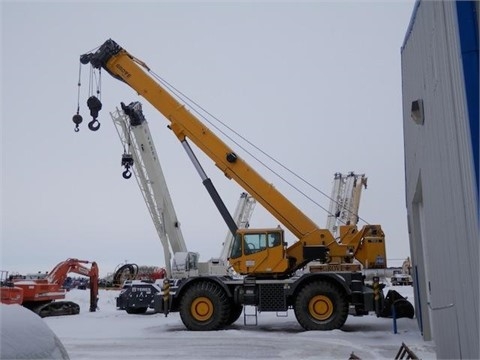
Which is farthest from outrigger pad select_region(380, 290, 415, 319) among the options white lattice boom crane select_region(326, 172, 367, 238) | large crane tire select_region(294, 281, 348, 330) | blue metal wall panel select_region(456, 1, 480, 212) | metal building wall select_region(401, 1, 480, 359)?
white lattice boom crane select_region(326, 172, 367, 238)

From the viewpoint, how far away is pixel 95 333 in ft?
47.3

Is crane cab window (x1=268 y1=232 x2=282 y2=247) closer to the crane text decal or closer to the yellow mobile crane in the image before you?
the yellow mobile crane

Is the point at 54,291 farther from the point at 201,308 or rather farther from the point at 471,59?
the point at 471,59

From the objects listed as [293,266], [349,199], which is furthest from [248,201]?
[293,266]

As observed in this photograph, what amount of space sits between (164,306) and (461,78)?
1228cm

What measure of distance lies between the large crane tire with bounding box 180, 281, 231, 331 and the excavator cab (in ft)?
3.31

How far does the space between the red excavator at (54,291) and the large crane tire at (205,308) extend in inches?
324

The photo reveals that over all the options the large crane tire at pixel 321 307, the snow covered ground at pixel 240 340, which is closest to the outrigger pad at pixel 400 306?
the snow covered ground at pixel 240 340

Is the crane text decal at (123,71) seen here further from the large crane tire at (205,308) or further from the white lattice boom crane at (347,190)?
the white lattice boom crane at (347,190)

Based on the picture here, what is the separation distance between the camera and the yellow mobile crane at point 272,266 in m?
14.1

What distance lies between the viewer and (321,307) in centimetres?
1402

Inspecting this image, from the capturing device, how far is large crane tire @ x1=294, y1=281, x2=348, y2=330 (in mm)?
13836

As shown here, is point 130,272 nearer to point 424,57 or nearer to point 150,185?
point 150,185

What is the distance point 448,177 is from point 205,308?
1028 cm
